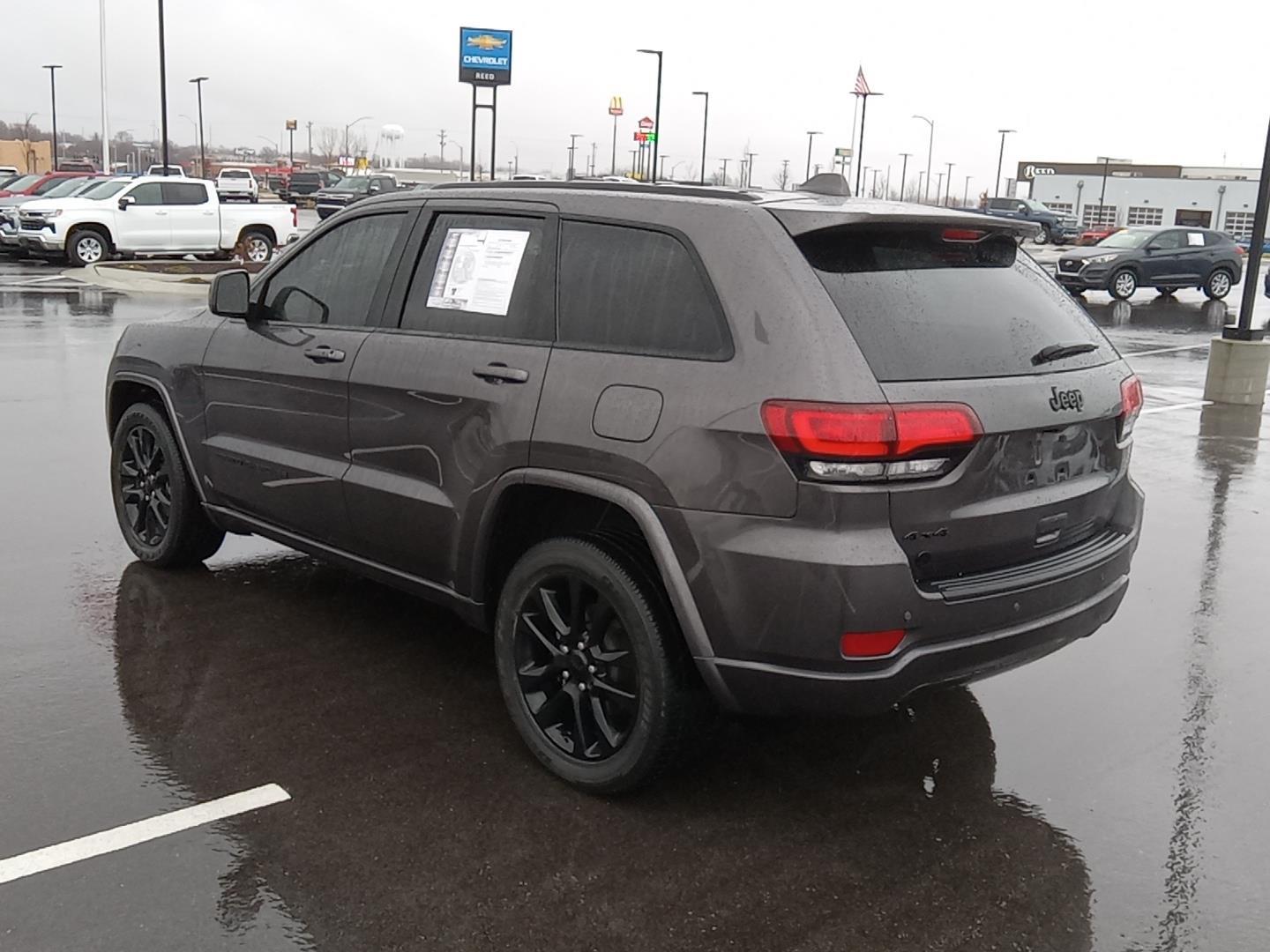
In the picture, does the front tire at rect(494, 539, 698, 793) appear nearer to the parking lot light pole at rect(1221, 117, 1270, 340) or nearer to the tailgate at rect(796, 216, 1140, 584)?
the tailgate at rect(796, 216, 1140, 584)

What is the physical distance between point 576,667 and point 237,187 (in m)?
51.8

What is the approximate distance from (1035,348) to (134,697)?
332 cm

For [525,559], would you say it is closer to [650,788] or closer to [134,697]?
[650,788]

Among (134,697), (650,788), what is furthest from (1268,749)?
(134,697)

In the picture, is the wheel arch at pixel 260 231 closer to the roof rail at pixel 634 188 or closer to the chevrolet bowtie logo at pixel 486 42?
the roof rail at pixel 634 188

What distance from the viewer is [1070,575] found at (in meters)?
3.72

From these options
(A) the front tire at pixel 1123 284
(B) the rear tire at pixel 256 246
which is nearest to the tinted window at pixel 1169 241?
(A) the front tire at pixel 1123 284

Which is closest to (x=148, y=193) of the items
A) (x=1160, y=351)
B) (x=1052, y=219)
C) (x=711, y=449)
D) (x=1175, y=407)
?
(x=1160, y=351)

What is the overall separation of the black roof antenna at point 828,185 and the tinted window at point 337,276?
1534 mm

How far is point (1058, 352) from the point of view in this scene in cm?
385

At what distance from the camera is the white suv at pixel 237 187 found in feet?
129

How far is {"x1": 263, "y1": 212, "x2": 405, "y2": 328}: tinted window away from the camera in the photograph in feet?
A: 15.3

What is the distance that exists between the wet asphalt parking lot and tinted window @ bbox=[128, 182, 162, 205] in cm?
2128

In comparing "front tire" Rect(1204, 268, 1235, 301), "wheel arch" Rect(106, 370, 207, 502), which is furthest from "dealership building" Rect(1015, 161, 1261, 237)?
"wheel arch" Rect(106, 370, 207, 502)
